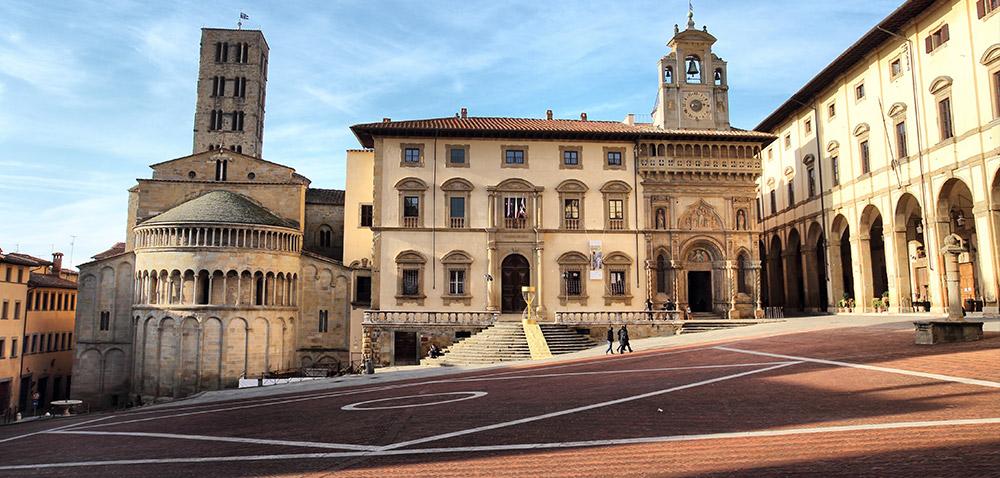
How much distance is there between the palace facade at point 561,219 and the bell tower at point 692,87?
2.07 meters

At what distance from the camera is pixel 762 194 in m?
55.7

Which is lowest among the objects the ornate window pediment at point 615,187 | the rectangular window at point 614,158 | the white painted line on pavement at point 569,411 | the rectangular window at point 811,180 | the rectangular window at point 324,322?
the white painted line on pavement at point 569,411

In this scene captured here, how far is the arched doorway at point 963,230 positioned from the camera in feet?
104

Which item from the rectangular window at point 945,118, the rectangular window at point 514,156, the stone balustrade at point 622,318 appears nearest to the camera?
the rectangular window at point 945,118

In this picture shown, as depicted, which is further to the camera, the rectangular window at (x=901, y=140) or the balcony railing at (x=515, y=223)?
the balcony railing at (x=515, y=223)

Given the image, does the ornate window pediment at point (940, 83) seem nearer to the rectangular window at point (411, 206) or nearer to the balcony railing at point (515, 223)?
the balcony railing at point (515, 223)

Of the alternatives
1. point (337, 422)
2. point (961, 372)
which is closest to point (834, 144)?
point (961, 372)

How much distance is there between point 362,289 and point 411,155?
1280cm

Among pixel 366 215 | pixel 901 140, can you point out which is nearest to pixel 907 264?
pixel 901 140

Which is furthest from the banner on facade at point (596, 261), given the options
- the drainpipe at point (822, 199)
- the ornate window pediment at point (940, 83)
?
the ornate window pediment at point (940, 83)

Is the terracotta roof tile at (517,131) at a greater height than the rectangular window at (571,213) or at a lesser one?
greater

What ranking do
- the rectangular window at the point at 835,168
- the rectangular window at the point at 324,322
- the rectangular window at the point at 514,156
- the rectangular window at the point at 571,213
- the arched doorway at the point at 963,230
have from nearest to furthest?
the arched doorway at the point at 963,230 → the rectangular window at the point at 835,168 → the rectangular window at the point at 571,213 → the rectangular window at the point at 514,156 → the rectangular window at the point at 324,322

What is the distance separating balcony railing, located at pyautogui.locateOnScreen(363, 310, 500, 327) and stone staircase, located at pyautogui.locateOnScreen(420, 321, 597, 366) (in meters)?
0.83

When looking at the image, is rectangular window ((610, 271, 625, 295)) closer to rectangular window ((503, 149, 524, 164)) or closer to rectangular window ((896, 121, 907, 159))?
rectangular window ((503, 149, 524, 164))
